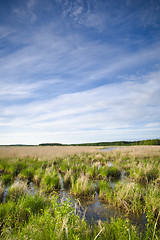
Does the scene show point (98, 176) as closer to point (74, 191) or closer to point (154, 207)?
point (74, 191)

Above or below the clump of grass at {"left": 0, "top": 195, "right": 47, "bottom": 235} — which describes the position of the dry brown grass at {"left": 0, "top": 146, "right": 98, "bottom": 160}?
above

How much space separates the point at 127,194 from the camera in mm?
4723

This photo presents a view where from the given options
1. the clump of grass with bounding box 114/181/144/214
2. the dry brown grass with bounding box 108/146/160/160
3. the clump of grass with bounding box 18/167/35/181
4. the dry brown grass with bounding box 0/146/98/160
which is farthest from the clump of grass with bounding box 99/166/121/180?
the dry brown grass with bounding box 0/146/98/160

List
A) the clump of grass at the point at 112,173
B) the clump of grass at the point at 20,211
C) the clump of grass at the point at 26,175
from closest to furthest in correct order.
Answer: the clump of grass at the point at 20,211 < the clump of grass at the point at 26,175 < the clump of grass at the point at 112,173

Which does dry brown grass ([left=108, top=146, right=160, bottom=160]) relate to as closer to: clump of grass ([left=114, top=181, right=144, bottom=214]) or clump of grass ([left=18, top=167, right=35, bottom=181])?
clump of grass ([left=114, top=181, right=144, bottom=214])

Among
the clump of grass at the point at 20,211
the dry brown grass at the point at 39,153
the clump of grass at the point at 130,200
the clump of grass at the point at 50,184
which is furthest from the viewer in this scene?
the dry brown grass at the point at 39,153

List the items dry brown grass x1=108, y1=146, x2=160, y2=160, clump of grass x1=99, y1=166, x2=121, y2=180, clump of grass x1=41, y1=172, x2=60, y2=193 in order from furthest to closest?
1. dry brown grass x1=108, y1=146, x2=160, y2=160
2. clump of grass x1=99, y1=166, x2=121, y2=180
3. clump of grass x1=41, y1=172, x2=60, y2=193

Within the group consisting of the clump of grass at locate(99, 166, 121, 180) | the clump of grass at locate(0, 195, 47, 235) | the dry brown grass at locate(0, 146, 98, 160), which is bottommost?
the clump of grass at locate(99, 166, 121, 180)

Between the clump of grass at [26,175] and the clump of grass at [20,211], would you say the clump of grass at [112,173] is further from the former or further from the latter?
the clump of grass at [20,211]

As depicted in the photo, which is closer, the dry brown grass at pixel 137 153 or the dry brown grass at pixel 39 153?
the dry brown grass at pixel 39 153

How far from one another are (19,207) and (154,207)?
397 cm

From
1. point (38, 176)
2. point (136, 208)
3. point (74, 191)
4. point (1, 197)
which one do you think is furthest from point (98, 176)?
point (1, 197)

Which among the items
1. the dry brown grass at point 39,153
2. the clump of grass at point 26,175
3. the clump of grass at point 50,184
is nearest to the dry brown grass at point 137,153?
the dry brown grass at point 39,153

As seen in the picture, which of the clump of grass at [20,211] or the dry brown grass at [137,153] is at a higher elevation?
the clump of grass at [20,211]
